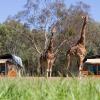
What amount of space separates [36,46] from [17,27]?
2.90 metres

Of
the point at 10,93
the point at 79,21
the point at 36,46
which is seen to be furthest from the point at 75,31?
the point at 10,93

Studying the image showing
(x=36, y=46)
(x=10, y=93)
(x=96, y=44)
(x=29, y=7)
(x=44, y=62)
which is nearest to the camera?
(x=10, y=93)

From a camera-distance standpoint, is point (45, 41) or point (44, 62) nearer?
point (44, 62)

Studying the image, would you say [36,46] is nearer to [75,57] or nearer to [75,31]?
[75,31]

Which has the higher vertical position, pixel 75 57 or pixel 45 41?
pixel 45 41

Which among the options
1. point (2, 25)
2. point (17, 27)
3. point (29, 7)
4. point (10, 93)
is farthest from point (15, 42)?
point (10, 93)

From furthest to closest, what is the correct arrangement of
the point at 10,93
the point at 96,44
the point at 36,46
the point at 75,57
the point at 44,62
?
the point at 96,44
the point at 36,46
the point at 44,62
the point at 75,57
the point at 10,93

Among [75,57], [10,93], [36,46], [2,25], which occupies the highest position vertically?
[2,25]

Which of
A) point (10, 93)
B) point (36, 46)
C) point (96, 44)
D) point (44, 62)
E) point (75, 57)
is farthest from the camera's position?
point (96, 44)

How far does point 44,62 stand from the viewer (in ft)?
71.8

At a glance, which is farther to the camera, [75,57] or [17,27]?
[17,27]

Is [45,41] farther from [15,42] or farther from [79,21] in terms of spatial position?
[15,42]

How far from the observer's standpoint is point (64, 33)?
41906 millimetres

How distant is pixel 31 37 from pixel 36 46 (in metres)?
1.10
